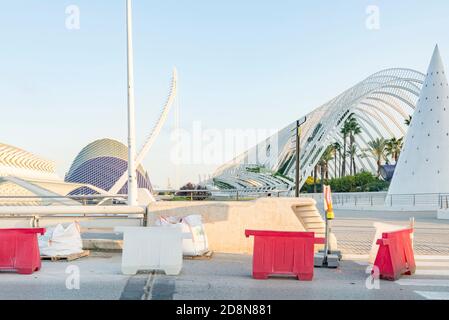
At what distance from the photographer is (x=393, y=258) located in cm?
944

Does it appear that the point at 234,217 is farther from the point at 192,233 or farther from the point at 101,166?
the point at 101,166

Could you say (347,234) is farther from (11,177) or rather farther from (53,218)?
(11,177)

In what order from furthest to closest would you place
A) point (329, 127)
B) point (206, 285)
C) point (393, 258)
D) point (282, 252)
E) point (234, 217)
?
point (329, 127)
point (234, 217)
point (393, 258)
point (282, 252)
point (206, 285)

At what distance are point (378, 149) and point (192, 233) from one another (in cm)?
8358

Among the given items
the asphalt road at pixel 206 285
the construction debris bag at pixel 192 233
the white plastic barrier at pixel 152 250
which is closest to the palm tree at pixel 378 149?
the construction debris bag at pixel 192 233

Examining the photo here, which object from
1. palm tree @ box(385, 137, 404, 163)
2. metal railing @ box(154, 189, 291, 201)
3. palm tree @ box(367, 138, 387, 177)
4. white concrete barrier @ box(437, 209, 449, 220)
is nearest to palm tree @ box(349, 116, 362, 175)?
palm tree @ box(367, 138, 387, 177)

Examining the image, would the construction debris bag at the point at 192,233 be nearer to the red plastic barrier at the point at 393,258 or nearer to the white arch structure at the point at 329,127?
the red plastic barrier at the point at 393,258

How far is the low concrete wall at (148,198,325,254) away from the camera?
12.7 meters

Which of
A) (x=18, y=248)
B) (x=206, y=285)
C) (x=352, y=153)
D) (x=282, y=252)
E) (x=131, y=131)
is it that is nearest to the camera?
(x=206, y=285)

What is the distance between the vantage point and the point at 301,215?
13391mm

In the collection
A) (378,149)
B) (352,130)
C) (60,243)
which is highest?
(352,130)

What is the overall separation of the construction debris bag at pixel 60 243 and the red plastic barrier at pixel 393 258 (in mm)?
6555

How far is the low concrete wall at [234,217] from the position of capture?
41.5 feet

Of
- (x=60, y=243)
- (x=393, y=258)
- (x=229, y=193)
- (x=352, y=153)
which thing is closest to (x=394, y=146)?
(x=352, y=153)
